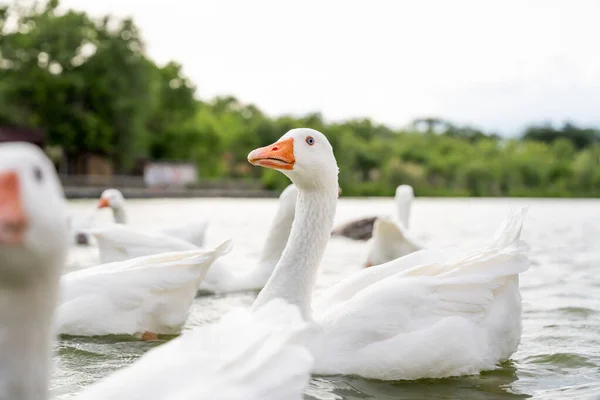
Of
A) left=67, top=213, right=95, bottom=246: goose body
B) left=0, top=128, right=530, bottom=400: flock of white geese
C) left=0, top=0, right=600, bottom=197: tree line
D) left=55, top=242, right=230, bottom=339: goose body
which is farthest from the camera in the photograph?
left=0, top=0, right=600, bottom=197: tree line

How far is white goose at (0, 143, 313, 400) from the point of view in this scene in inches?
72.1

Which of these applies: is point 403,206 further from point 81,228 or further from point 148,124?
point 148,124

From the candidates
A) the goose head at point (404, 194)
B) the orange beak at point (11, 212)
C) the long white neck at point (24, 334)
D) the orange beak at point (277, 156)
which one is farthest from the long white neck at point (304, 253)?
the goose head at point (404, 194)

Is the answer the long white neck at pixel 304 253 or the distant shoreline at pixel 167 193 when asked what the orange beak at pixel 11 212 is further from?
the distant shoreline at pixel 167 193

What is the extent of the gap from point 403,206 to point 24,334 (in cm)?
1019

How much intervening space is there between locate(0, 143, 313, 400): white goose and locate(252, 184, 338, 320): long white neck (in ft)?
5.69

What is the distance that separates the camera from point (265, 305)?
2695 mm

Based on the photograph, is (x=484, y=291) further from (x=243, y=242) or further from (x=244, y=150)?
(x=244, y=150)

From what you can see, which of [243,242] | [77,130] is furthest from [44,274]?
[77,130]

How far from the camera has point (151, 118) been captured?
5781cm

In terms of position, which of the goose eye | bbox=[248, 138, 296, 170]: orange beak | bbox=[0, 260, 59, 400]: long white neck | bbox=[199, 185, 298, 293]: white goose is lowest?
bbox=[199, 185, 298, 293]: white goose

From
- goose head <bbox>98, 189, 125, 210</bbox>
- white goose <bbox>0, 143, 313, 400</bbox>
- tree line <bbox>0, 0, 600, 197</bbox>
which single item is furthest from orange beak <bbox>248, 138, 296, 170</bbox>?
tree line <bbox>0, 0, 600, 197</bbox>

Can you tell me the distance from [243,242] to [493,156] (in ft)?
297

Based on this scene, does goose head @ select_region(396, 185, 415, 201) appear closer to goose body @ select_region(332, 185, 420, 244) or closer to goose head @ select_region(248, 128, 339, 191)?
goose body @ select_region(332, 185, 420, 244)
